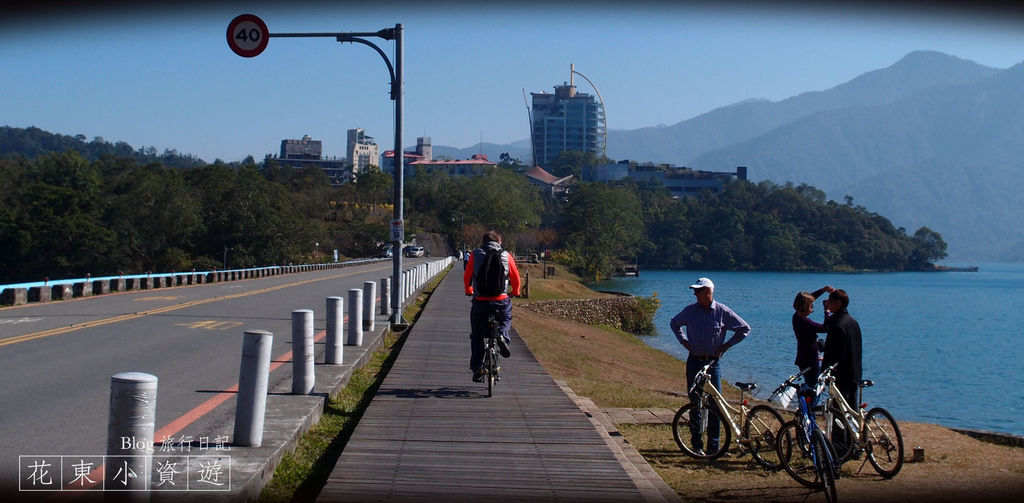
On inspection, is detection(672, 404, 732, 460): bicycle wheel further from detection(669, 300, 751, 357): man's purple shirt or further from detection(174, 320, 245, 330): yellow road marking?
detection(174, 320, 245, 330): yellow road marking

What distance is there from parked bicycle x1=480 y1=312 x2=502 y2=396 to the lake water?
49.2 feet

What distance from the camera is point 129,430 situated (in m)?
5.18

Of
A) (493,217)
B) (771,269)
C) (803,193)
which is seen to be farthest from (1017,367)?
(803,193)

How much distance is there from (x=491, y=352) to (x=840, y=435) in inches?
153

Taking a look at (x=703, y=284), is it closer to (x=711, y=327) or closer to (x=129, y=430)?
(x=711, y=327)

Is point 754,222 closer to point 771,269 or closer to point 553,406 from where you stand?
point 771,269

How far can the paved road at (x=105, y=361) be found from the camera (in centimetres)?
836

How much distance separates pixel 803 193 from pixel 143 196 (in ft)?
433

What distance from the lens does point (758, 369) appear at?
104ft

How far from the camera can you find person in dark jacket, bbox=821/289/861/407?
30.3ft

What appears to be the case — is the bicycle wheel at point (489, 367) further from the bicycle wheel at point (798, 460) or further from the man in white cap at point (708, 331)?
the bicycle wheel at point (798, 460)

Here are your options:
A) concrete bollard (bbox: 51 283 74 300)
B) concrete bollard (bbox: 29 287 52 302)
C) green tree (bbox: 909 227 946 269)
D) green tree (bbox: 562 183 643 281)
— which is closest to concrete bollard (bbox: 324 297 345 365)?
concrete bollard (bbox: 29 287 52 302)

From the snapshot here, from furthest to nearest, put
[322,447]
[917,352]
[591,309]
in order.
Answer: [591,309], [917,352], [322,447]

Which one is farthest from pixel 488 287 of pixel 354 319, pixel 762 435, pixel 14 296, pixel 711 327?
pixel 14 296
